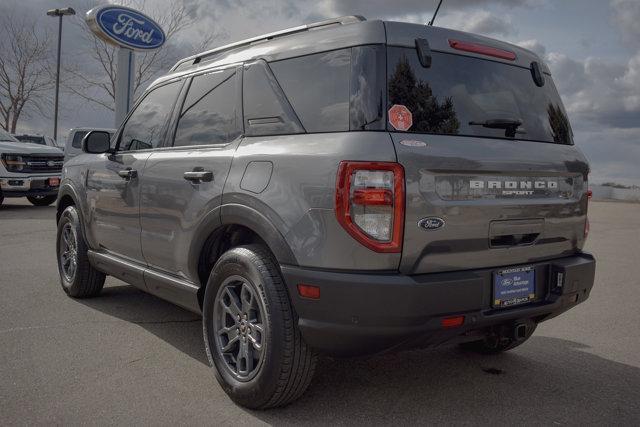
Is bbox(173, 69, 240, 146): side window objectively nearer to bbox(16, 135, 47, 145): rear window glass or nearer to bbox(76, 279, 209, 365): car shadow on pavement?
bbox(76, 279, 209, 365): car shadow on pavement

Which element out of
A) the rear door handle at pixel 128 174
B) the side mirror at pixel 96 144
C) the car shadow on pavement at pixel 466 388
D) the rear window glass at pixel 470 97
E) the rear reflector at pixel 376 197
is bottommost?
the car shadow on pavement at pixel 466 388

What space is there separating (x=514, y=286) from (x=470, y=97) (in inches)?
39.1

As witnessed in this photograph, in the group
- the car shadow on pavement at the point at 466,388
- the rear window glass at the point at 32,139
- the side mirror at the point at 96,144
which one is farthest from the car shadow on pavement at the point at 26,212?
the car shadow on pavement at the point at 466,388

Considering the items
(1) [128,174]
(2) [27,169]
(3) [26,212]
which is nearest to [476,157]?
(1) [128,174]

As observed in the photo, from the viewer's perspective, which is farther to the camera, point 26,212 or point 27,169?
point 27,169

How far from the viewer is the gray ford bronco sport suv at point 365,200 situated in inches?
107

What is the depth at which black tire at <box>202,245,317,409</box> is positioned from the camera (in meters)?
2.93

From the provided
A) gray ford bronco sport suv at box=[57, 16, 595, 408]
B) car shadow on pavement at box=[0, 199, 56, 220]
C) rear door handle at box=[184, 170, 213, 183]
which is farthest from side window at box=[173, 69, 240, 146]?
car shadow on pavement at box=[0, 199, 56, 220]

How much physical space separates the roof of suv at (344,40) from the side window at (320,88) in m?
0.06

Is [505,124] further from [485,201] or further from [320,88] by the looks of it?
[320,88]

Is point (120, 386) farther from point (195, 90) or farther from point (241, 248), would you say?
point (195, 90)

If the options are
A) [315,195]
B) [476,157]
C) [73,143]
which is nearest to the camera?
[315,195]

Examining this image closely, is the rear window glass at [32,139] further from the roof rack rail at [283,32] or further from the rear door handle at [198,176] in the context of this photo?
the rear door handle at [198,176]

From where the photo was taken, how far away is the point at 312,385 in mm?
3518
